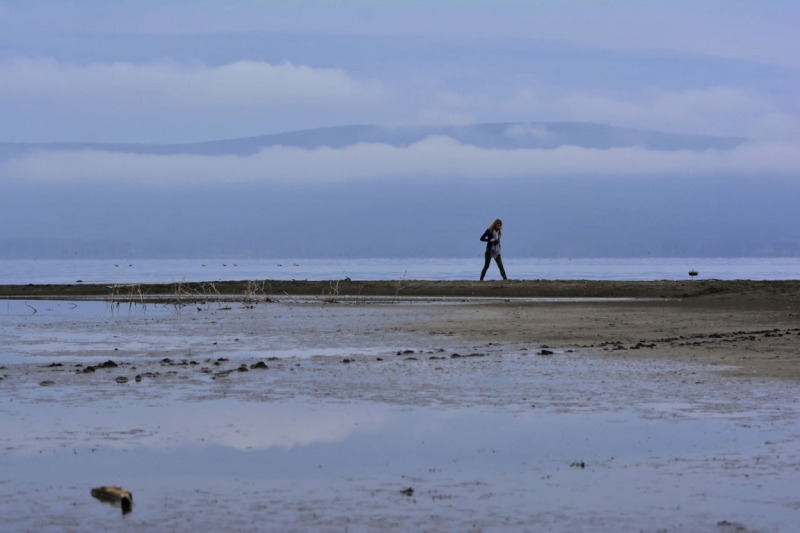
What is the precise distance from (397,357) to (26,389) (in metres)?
5.35

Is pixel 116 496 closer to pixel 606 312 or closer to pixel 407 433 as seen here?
pixel 407 433

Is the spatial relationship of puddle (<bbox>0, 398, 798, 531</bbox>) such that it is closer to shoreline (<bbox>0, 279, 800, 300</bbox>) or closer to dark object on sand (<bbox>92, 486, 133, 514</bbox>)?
dark object on sand (<bbox>92, 486, 133, 514</bbox>)

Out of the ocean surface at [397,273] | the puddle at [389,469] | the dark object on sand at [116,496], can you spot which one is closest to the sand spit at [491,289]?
the ocean surface at [397,273]

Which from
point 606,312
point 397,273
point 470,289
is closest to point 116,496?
point 606,312

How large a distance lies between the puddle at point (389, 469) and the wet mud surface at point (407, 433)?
0.03m

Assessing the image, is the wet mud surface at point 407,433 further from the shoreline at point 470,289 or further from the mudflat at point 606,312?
the shoreline at point 470,289

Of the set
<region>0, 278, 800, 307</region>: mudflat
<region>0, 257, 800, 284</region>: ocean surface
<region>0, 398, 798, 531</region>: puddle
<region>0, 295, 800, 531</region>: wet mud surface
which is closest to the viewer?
<region>0, 398, 798, 531</region>: puddle

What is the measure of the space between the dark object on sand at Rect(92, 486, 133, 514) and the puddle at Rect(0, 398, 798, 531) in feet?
0.28

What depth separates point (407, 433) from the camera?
9438 mm

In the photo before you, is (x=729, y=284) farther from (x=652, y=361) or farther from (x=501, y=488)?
(x=501, y=488)

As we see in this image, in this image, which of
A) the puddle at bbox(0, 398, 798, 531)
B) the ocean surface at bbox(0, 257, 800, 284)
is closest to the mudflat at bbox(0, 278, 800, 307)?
the ocean surface at bbox(0, 257, 800, 284)

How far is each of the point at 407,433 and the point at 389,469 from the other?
1.45m

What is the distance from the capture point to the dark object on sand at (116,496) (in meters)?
6.84

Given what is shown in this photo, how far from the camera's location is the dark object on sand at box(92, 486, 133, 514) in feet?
22.4
